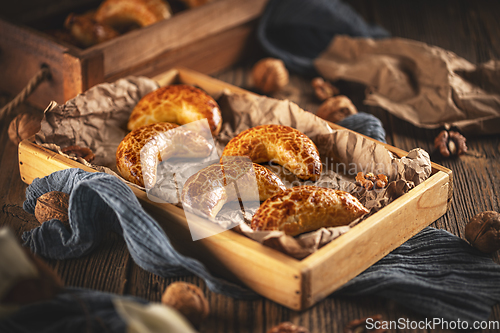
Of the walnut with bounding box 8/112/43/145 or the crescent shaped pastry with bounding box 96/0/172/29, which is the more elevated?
the crescent shaped pastry with bounding box 96/0/172/29

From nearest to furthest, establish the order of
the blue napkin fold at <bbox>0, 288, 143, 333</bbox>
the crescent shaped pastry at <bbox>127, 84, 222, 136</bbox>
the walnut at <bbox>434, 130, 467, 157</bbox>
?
the blue napkin fold at <bbox>0, 288, 143, 333</bbox> < the crescent shaped pastry at <bbox>127, 84, 222, 136</bbox> < the walnut at <bbox>434, 130, 467, 157</bbox>

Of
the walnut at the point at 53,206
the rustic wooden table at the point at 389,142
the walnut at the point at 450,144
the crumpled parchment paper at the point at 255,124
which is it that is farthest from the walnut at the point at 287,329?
the walnut at the point at 450,144

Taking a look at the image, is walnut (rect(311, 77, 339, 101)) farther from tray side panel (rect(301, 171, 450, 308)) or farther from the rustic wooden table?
tray side panel (rect(301, 171, 450, 308))

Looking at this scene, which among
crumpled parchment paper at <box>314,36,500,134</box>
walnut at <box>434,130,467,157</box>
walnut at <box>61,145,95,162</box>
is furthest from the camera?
crumpled parchment paper at <box>314,36,500,134</box>

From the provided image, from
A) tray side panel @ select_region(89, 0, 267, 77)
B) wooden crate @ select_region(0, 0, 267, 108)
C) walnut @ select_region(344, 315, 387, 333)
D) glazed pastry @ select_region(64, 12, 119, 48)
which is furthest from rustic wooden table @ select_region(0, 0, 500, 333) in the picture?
glazed pastry @ select_region(64, 12, 119, 48)

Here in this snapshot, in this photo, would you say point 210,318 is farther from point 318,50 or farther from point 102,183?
point 318,50

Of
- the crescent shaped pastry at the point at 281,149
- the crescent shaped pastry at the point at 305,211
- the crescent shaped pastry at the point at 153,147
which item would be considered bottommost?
the crescent shaped pastry at the point at 153,147

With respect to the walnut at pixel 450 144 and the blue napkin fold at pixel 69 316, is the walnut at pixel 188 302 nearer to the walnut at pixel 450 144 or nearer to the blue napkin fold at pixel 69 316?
the blue napkin fold at pixel 69 316
